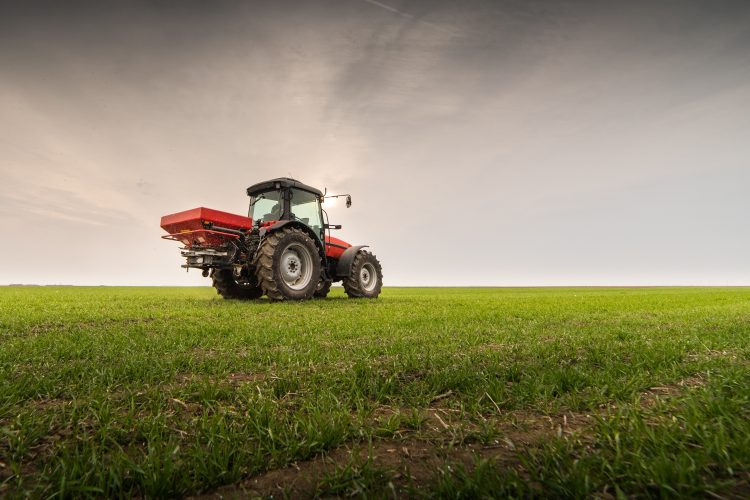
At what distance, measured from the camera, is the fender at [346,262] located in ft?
40.2

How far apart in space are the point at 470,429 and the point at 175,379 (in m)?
2.23

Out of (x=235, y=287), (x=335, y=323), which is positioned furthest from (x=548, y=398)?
(x=235, y=287)

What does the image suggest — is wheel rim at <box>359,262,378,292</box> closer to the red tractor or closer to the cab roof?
the red tractor

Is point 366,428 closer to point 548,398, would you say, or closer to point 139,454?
point 139,454

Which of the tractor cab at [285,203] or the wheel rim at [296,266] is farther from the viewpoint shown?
the tractor cab at [285,203]

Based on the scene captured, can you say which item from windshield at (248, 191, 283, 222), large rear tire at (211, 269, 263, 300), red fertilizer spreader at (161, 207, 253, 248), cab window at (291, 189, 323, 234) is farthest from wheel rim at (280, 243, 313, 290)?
large rear tire at (211, 269, 263, 300)

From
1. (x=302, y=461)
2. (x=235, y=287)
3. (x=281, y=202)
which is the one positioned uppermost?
(x=281, y=202)

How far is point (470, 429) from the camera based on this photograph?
197 centimetres

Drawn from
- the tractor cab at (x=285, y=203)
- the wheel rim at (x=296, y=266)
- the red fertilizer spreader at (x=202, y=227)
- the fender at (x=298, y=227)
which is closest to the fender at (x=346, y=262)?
the fender at (x=298, y=227)

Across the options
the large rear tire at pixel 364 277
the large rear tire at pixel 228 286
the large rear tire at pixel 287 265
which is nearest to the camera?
the large rear tire at pixel 287 265

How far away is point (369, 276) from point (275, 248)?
4.60m

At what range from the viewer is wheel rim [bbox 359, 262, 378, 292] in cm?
1323

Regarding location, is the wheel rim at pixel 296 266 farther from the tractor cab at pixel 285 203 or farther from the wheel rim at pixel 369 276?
the wheel rim at pixel 369 276

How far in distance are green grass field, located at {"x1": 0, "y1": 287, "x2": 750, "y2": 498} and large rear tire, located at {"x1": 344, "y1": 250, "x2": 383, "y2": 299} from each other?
815cm
